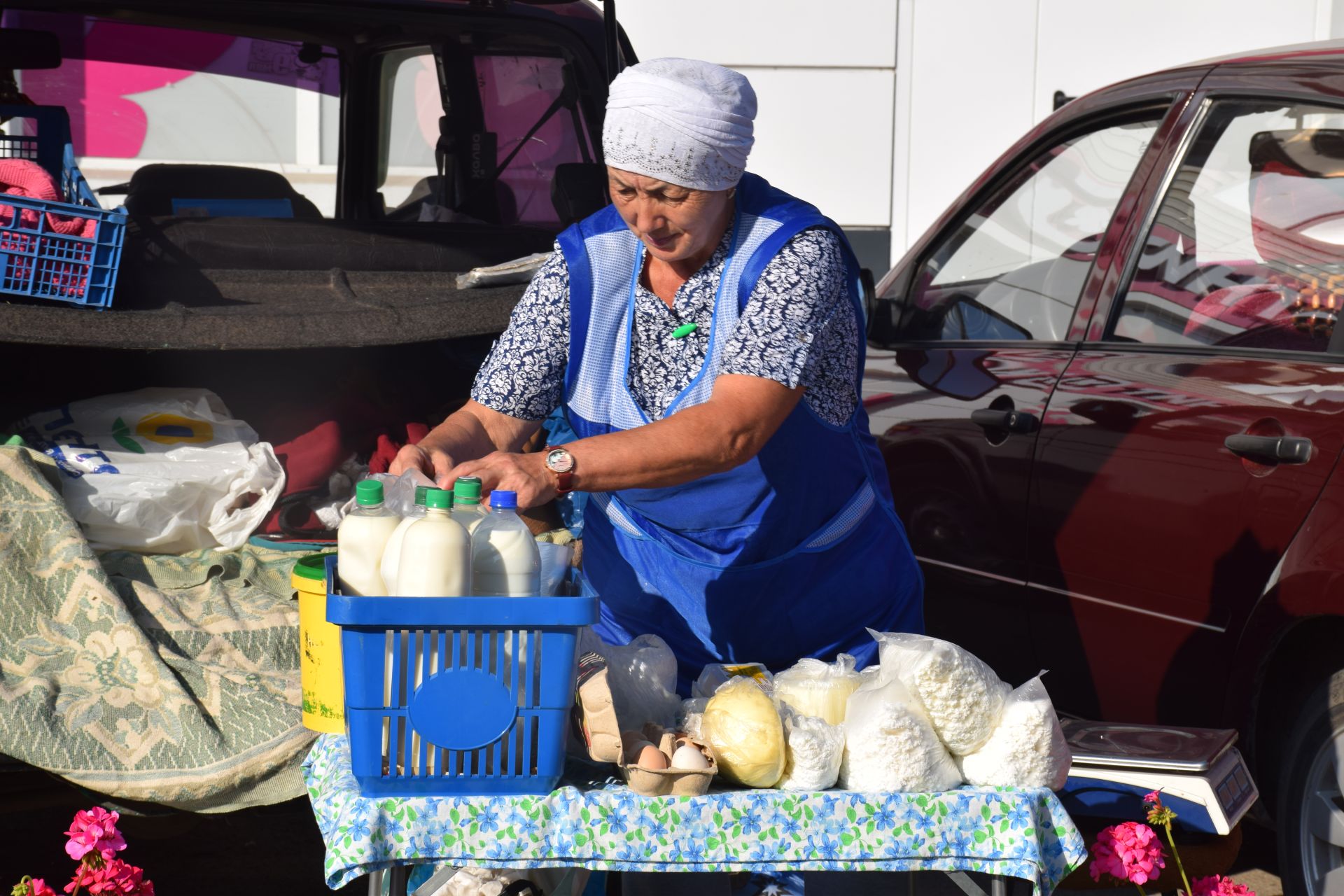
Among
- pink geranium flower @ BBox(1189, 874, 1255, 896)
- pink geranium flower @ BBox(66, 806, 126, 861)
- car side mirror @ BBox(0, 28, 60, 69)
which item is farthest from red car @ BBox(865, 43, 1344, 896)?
car side mirror @ BBox(0, 28, 60, 69)

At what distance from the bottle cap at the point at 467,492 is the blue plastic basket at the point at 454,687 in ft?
0.53

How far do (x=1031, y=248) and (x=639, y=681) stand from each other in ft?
7.94

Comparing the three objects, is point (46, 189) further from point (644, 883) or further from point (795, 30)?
point (795, 30)

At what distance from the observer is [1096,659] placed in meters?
3.48

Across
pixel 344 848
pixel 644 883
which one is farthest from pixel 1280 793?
pixel 344 848

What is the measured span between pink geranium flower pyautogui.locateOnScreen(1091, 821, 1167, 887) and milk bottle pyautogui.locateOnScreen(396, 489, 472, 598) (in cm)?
105

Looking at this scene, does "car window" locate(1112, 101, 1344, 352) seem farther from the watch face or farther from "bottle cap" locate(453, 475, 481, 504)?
"bottle cap" locate(453, 475, 481, 504)

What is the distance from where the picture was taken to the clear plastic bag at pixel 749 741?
1.89m

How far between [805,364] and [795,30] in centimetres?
791

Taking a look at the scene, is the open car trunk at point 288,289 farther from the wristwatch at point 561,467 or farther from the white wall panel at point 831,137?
the white wall panel at point 831,137

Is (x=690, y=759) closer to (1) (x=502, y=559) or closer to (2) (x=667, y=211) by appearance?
(1) (x=502, y=559)

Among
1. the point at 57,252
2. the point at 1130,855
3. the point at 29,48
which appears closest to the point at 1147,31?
the point at 29,48

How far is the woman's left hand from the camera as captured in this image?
1971mm

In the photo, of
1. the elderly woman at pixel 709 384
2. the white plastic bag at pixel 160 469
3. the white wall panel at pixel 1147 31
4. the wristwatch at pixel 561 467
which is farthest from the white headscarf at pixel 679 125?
the white wall panel at pixel 1147 31
